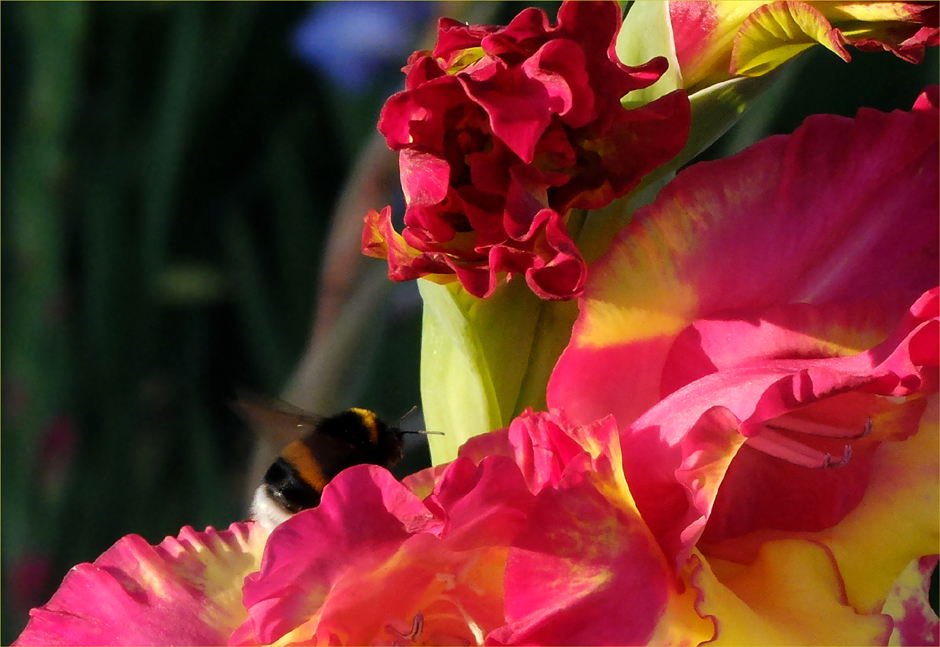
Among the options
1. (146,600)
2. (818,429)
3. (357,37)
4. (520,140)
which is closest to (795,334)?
(818,429)

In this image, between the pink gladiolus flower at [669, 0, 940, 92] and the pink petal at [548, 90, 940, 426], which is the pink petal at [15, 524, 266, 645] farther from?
the pink gladiolus flower at [669, 0, 940, 92]

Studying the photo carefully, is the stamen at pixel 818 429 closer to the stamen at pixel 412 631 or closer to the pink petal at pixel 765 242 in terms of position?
the pink petal at pixel 765 242

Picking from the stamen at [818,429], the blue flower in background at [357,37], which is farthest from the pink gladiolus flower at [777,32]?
the blue flower in background at [357,37]

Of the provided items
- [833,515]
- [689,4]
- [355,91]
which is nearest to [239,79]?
[355,91]

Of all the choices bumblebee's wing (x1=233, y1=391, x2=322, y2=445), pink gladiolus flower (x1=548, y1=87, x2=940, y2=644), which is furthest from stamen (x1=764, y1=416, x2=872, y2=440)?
bumblebee's wing (x1=233, y1=391, x2=322, y2=445)

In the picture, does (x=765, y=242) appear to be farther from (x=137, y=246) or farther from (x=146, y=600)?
(x=137, y=246)
